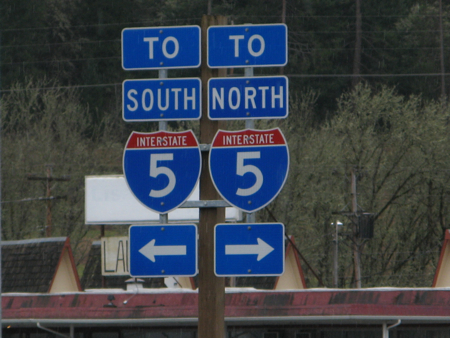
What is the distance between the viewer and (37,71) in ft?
163

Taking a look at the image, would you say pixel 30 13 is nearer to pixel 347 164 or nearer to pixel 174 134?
pixel 347 164

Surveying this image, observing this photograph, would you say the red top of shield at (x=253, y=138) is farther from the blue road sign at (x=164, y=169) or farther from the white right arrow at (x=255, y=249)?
the white right arrow at (x=255, y=249)

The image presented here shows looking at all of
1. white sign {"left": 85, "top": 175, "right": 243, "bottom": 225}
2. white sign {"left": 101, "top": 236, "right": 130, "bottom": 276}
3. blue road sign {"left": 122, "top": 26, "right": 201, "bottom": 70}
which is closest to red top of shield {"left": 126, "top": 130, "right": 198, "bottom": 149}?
blue road sign {"left": 122, "top": 26, "right": 201, "bottom": 70}

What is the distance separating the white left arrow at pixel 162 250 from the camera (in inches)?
279

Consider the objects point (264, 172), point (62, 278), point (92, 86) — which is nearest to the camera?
point (264, 172)

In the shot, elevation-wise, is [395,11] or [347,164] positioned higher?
[395,11]

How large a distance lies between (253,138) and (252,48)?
2.60 ft

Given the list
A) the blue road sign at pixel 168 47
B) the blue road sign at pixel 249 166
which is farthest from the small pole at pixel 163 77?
the blue road sign at pixel 249 166

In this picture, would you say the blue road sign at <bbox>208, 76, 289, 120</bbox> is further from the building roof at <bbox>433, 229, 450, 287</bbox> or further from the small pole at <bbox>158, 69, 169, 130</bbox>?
the building roof at <bbox>433, 229, 450, 287</bbox>

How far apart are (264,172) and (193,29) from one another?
4.68 feet

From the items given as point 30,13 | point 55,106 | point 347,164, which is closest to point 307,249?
point 347,164

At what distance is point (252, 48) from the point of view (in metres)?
7.20

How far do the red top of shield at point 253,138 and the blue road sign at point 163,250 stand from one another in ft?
2.58

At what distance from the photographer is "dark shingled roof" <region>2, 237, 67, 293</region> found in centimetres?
1752
